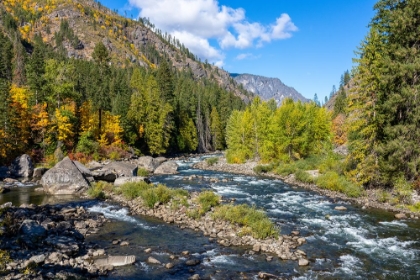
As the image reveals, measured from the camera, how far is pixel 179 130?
79.1m

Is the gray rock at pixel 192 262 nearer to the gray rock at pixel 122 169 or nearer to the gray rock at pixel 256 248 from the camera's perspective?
the gray rock at pixel 256 248

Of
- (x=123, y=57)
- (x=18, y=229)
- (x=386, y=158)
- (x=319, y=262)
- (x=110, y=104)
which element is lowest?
(x=319, y=262)

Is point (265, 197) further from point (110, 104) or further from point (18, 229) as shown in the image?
point (110, 104)

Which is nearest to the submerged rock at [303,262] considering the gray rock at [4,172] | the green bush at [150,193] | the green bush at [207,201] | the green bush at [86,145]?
the green bush at [207,201]

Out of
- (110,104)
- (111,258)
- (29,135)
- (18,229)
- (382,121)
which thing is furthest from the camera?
(110,104)

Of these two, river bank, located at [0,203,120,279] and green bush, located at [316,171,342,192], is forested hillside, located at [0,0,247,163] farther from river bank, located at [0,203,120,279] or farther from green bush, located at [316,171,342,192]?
green bush, located at [316,171,342,192]

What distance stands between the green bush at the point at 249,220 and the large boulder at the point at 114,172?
1792cm

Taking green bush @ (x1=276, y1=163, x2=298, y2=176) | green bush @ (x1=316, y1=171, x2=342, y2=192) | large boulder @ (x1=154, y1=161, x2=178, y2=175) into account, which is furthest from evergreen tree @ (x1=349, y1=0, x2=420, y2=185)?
large boulder @ (x1=154, y1=161, x2=178, y2=175)

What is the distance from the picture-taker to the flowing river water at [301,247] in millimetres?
13648

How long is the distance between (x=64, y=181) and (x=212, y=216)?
17.2 m

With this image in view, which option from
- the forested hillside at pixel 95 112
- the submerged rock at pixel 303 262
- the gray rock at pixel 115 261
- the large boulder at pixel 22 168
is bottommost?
the submerged rock at pixel 303 262

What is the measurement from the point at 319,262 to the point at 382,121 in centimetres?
1880

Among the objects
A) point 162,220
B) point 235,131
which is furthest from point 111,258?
point 235,131

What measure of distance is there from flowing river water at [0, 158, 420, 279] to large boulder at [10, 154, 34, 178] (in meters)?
10.7
